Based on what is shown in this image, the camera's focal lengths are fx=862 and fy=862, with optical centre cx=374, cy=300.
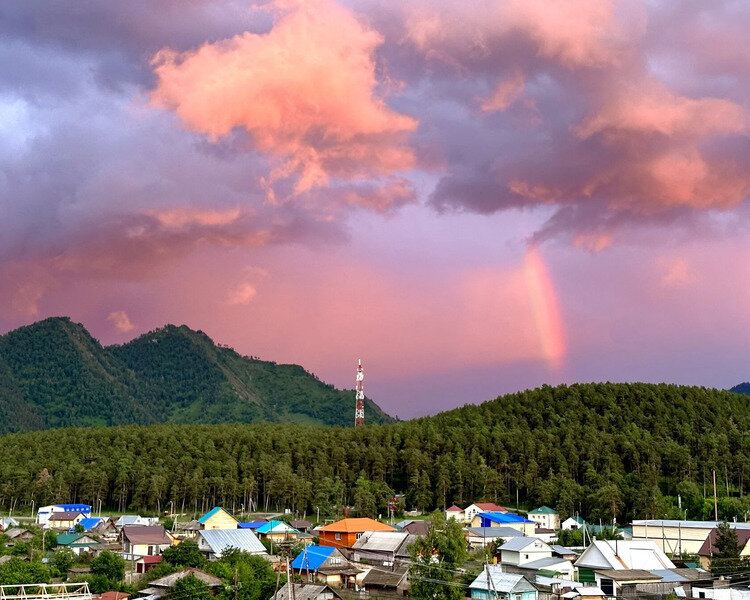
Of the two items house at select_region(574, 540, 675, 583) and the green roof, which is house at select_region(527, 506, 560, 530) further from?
house at select_region(574, 540, 675, 583)

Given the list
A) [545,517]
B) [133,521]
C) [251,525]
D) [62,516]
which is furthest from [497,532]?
[62,516]

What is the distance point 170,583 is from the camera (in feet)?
174

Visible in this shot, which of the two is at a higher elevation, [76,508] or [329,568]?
[76,508]

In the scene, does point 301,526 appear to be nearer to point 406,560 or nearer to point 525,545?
point 406,560

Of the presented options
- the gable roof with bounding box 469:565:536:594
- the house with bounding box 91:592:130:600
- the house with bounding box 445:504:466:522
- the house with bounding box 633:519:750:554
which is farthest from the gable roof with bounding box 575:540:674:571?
the house with bounding box 445:504:466:522

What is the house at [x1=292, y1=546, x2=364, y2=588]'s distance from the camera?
60781 mm

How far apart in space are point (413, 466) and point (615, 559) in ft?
179

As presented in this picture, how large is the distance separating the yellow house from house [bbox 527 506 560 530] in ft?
109

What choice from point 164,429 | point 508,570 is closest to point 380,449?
point 164,429

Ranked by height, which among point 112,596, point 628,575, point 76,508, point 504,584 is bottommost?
point 112,596

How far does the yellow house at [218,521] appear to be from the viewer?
3361 inches

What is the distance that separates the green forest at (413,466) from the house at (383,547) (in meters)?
25.3

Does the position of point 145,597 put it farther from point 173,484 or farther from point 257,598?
point 173,484

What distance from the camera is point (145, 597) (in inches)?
2076
